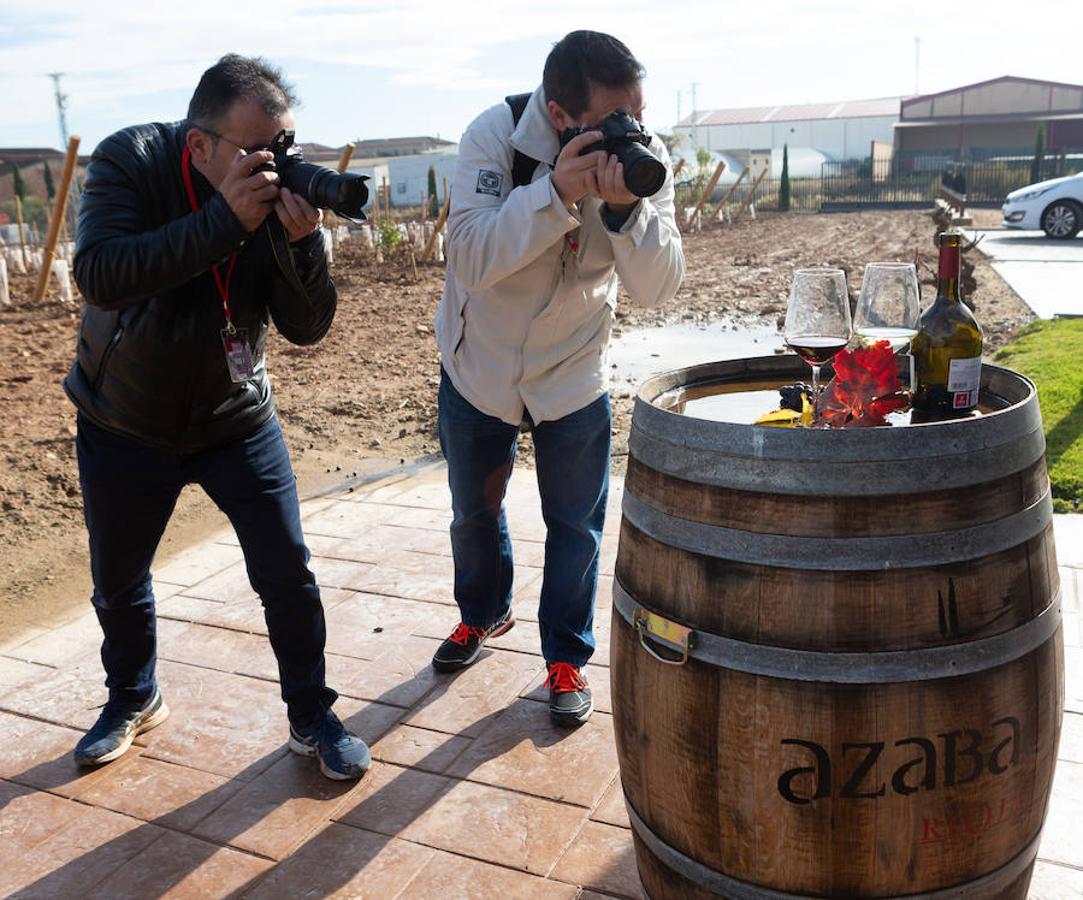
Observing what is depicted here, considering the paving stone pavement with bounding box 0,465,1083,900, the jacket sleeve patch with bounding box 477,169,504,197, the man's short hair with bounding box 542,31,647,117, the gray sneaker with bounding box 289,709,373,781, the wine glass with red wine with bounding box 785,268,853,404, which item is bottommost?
the paving stone pavement with bounding box 0,465,1083,900

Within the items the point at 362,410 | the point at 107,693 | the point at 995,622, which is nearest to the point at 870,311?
the point at 995,622

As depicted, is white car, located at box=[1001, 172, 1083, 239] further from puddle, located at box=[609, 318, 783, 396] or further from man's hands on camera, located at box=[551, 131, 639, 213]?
man's hands on camera, located at box=[551, 131, 639, 213]

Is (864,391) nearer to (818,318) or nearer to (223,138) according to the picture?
(818,318)

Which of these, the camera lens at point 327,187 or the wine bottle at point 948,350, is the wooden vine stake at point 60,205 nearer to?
the camera lens at point 327,187

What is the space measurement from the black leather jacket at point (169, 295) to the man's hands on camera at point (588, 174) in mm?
622

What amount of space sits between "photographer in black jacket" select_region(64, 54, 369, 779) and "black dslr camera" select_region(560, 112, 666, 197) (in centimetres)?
69

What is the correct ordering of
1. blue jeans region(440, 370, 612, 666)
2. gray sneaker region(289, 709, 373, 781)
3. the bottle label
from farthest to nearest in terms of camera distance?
blue jeans region(440, 370, 612, 666) → gray sneaker region(289, 709, 373, 781) → the bottle label

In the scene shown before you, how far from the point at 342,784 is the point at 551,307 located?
139cm

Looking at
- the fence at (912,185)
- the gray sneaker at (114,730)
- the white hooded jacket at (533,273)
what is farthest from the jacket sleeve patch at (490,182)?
the fence at (912,185)

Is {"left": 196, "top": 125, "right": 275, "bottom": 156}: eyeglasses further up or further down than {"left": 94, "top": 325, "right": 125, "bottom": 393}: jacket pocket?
further up

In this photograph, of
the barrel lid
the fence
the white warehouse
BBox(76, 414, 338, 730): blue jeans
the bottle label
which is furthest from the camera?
the white warehouse

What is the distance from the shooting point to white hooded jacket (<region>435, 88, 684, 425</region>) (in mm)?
2512

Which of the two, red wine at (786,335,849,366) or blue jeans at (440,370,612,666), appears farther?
blue jeans at (440,370,612,666)

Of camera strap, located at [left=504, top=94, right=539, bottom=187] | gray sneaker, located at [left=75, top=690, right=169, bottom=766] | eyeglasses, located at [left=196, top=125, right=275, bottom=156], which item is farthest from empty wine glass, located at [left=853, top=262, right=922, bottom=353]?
gray sneaker, located at [left=75, top=690, right=169, bottom=766]
